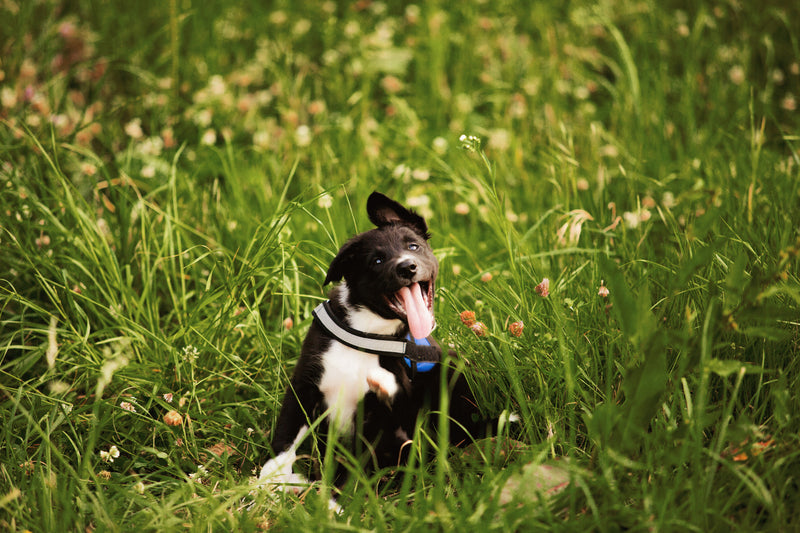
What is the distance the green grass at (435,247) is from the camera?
2.00m

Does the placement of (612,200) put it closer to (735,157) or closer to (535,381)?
(735,157)

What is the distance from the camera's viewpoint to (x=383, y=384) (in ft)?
7.34

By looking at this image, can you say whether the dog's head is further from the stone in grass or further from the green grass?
the stone in grass

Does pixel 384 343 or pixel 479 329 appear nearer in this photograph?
pixel 384 343

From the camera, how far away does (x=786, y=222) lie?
287 centimetres

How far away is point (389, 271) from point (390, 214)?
368 millimetres

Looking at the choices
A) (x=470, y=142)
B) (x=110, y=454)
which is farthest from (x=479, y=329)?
(x=110, y=454)

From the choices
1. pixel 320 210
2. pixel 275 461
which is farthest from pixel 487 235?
pixel 275 461

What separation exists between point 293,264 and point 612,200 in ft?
6.30

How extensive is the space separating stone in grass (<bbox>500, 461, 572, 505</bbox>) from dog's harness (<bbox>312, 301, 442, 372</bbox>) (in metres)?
0.49

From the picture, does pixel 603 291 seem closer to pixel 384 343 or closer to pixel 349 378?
pixel 384 343

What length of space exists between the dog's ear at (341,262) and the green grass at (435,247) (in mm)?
391

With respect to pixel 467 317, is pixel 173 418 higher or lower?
lower

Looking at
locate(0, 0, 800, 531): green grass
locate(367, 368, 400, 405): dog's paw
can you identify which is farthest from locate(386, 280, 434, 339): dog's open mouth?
locate(0, 0, 800, 531): green grass
